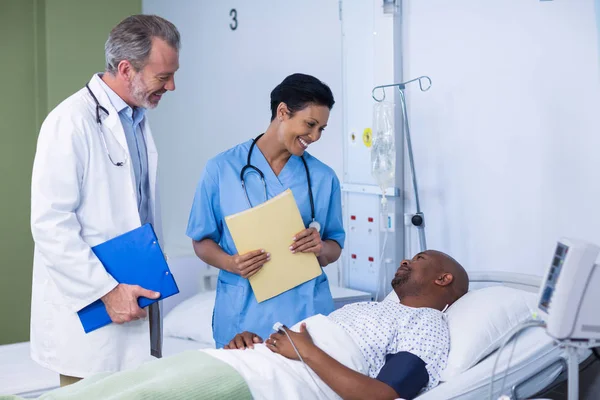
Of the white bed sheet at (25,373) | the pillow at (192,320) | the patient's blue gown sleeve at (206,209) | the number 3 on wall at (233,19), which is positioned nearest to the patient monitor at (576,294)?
the patient's blue gown sleeve at (206,209)

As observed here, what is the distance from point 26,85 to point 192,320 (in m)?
1.89

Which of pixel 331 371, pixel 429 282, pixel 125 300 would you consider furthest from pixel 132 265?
pixel 429 282

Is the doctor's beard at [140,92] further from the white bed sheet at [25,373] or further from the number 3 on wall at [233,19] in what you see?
the number 3 on wall at [233,19]

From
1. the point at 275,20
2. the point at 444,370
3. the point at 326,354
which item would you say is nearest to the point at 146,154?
the point at 326,354

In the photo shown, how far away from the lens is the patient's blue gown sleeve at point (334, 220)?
2.18 meters

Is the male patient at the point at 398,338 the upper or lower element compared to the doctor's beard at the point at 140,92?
lower

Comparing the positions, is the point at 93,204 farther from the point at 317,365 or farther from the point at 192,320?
the point at 192,320

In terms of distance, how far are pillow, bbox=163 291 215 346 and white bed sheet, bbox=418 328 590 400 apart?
58.2 inches

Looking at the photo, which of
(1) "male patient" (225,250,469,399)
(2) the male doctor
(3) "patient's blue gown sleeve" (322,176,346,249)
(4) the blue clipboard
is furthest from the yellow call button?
(4) the blue clipboard

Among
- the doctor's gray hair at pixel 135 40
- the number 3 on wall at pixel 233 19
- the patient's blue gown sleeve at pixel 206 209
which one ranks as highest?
the number 3 on wall at pixel 233 19

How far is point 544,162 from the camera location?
7.75ft

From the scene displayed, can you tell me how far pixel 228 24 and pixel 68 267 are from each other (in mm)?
2355

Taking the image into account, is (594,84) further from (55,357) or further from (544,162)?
(55,357)

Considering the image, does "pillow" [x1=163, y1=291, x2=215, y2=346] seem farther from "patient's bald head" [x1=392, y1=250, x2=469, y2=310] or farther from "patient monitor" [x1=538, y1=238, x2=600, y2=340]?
"patient monitor" [x1=538, y1=238, x2=600, y2=340]
